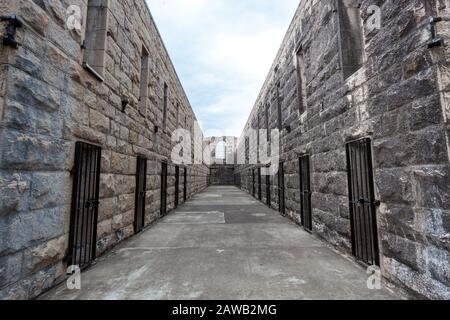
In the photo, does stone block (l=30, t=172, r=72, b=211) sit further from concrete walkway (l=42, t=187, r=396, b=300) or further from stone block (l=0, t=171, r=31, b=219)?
concrete walkway (l=42, t=187, r=396, b=300)

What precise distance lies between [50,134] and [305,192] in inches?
210

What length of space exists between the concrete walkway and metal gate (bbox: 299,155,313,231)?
719 mm

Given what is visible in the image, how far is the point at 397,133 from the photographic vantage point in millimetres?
2697

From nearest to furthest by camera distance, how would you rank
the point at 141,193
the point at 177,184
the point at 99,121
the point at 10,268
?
1. the point at 10,268
2. the point at 99,121
3. the point at 141,193
4. the point at 177,184

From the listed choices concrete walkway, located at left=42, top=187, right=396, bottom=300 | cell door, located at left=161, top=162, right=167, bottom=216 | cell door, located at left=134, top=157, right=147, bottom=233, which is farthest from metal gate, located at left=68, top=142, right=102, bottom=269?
cell door, located at left=161, top=162, right=167, bottom=216

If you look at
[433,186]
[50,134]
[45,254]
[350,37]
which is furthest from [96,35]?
[433,186]

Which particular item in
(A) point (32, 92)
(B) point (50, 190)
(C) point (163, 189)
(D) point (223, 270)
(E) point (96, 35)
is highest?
(E) point (96, 35)

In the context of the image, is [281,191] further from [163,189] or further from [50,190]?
[50,190]

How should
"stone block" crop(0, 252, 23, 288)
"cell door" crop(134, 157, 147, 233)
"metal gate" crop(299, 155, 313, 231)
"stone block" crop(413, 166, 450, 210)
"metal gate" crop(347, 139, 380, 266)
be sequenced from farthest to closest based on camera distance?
1. "metal gate" crop(299, 155, 313, 231)
2. "cell door" crop(134, 157, 147, 233)
3. "metal gate" crop(347, 139, 380, 266)
4. "stone block" crop(413, 166, 450, 210)
5. "stone block" crop(0, 252, 23, 288)

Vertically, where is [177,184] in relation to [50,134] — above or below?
below

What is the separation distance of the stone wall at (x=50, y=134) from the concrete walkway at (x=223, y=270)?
521mm

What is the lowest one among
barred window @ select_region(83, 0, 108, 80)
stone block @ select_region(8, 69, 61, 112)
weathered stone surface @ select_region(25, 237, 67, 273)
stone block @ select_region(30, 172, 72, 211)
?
weathered stone surface @ select_region(25, 237, 67, 273)

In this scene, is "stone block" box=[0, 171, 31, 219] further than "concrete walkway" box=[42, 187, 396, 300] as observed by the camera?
No

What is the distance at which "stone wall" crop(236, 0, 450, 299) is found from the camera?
2197 millimetres
